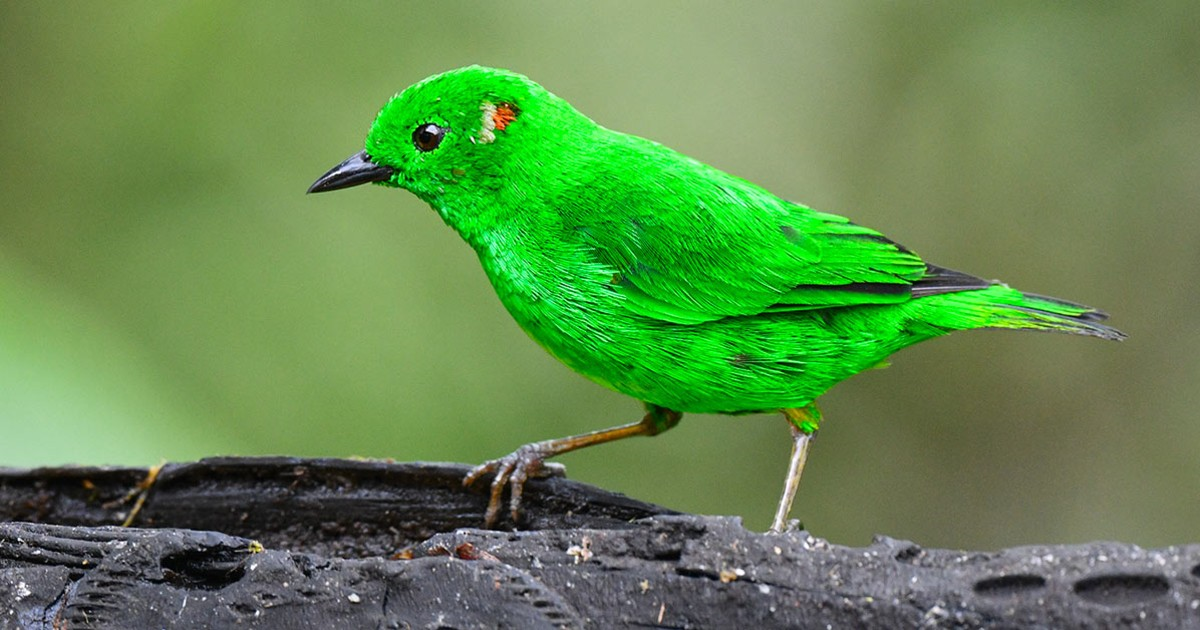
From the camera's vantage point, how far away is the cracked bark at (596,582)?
1883 mm

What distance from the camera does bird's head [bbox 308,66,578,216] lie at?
322cm

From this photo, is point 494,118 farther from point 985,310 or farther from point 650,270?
point 985,310

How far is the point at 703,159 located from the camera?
5.54 meters

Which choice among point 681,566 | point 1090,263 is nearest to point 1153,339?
point 1090,263

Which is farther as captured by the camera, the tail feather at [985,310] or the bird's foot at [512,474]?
the tail feather at [985,310]

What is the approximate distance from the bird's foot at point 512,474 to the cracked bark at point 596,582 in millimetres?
775

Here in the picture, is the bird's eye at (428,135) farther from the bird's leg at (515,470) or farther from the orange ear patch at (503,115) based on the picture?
the bird's leg at (515,470)

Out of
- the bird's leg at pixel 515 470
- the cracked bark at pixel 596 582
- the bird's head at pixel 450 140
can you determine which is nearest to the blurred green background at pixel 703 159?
the bird's leg at pixel 515 470

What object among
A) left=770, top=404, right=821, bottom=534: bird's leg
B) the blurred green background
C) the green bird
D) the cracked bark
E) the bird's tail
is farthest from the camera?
the blurred green background

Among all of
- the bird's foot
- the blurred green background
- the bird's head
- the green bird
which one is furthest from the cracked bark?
the blurred green background

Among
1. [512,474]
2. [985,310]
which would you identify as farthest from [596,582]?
[985,310]

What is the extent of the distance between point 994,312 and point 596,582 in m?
1.71

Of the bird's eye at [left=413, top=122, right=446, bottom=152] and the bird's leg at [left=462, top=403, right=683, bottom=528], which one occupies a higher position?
the bird's eye at [left=413, top=122, right=446, bottom=152]

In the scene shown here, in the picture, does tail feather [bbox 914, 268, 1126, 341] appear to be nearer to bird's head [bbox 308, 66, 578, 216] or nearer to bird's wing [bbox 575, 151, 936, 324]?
bird's wing [bbox 575, 151, 936, 324]
